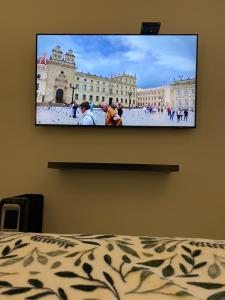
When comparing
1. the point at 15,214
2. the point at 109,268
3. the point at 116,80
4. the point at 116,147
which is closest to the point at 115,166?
the point at 116,147

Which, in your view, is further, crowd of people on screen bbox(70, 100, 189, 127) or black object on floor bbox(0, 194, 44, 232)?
crowd of people on screen bbox(70, 100, 189, 127)

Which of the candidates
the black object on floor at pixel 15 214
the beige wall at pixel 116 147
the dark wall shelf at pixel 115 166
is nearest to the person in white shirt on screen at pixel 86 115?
the beige wall at pixel 116 147

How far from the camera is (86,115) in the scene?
3137mm

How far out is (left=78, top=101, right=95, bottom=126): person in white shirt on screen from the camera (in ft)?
10.3

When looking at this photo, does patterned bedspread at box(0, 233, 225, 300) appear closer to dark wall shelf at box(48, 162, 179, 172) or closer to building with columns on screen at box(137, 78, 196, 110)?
dark wall shelf at box(48, 162, 179, 172)

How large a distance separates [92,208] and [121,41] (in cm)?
142

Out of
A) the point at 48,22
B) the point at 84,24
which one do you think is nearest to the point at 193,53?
the point at 84,24

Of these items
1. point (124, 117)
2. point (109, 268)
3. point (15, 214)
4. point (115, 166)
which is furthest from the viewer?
point (124, 117)

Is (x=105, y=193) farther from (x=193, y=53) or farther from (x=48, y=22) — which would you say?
(x=48, y=22)

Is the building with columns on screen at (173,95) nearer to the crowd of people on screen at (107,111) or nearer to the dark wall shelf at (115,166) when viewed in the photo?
the crowd of people on screen at (107,111)

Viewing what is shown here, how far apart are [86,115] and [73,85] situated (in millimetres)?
274

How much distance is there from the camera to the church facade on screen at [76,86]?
10.2ft

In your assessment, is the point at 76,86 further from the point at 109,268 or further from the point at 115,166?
the point at 109,268

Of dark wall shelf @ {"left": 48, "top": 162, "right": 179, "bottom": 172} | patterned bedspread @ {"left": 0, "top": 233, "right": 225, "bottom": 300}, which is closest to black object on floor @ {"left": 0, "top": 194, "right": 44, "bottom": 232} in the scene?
dark wall shelf @ {"left": 48, "top": 162, "right": 179, "bottom": 172}
